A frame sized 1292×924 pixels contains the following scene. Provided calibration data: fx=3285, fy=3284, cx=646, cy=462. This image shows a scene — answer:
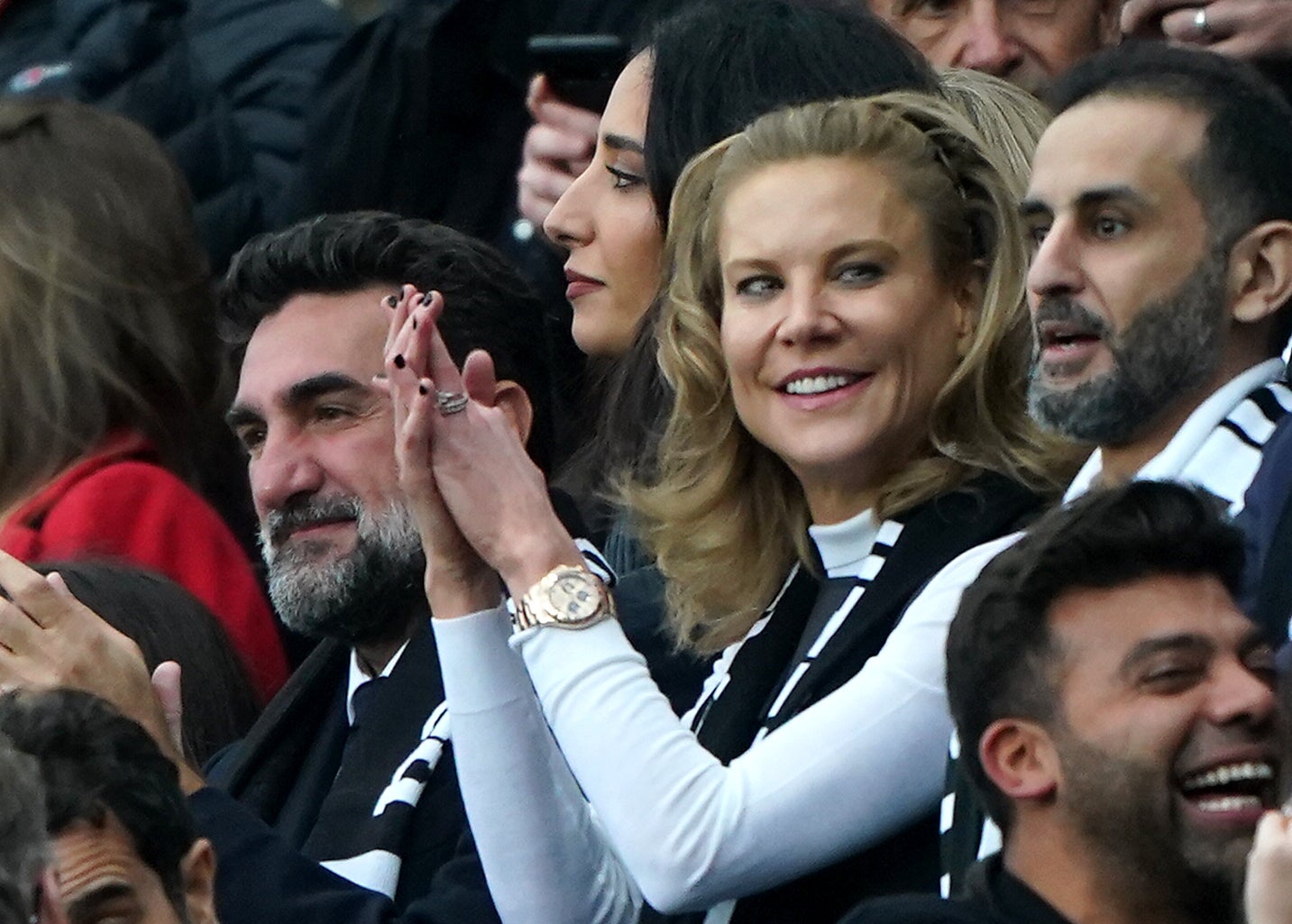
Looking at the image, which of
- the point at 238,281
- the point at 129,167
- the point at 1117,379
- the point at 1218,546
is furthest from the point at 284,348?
the point at 1218,546

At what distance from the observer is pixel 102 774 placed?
12.0ft

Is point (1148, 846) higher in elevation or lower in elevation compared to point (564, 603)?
higher

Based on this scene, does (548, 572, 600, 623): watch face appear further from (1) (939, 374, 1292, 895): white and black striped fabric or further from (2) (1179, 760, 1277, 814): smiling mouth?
(2) (1179, 760, 1277, 814): smiling mouth

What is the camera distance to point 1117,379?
3.92 metres

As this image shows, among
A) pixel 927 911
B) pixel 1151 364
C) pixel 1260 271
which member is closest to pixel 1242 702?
pixel 927 911

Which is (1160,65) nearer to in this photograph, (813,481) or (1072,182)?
(1072,182)

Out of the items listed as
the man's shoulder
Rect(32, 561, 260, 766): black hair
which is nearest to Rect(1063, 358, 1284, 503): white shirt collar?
the man's shoulder

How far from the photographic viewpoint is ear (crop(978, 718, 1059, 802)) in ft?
11.2

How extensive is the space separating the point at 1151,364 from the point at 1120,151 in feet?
0.96

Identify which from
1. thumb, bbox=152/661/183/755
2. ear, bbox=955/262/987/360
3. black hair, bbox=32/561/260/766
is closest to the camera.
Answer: thumb, bbox=152/661/183/755

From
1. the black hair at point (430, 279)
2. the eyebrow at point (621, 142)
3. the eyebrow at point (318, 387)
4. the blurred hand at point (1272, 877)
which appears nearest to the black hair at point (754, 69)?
the eyebrow at point (621, 142)

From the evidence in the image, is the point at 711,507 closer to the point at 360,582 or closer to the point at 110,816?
the point at 360,582

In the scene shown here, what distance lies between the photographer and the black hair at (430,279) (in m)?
5.02

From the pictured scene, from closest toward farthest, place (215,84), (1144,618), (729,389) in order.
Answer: (1144,618)
(729,389)
(215,84)
